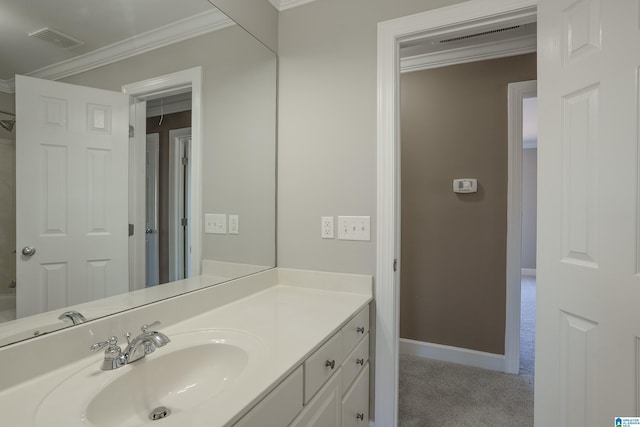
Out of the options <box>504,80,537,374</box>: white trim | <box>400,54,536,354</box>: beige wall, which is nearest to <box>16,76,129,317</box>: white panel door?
<box>400,54,536,354</box>: beige wall

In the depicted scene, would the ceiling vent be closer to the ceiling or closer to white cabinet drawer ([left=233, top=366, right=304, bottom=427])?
the ceiling

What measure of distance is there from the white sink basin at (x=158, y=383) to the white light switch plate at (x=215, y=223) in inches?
20.7

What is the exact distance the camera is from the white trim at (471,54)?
2295mm

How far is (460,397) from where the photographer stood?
2.08 metres

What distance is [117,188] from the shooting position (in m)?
1.06

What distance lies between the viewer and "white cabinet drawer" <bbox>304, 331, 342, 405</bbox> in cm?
95

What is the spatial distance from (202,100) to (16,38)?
0.69 metres

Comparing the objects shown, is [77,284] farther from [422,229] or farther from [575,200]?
[422,229]

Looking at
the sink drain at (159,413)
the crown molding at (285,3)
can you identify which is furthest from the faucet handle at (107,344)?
the crown molding at (285,3)

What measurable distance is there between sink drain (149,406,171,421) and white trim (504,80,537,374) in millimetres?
2373

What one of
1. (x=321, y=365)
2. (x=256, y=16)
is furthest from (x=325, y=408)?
(x=256, y=16)

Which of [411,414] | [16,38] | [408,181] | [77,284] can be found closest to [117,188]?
[77,284]

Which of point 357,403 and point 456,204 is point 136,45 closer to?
point 357,403

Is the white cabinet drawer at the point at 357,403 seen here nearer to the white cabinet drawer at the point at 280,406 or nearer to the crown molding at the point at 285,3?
the white cabinet drawer at the point at 280,406
